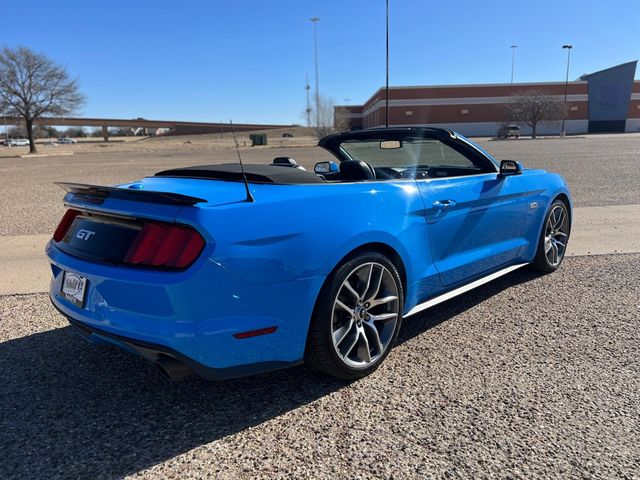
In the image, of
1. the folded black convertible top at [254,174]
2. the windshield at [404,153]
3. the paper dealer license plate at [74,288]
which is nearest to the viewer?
the paper dealer license plate at [74,288]

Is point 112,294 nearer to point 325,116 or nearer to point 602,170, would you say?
point 602,170

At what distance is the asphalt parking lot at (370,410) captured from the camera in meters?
2.22

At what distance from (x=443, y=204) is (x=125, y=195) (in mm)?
2090

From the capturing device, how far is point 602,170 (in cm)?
1548

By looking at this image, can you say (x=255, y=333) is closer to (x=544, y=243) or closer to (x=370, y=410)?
(x=370, y=410)

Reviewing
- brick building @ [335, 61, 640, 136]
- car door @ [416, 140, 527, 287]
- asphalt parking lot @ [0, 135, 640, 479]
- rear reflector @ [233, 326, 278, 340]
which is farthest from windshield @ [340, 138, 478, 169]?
brick building @ [335, 61, 640, 136]

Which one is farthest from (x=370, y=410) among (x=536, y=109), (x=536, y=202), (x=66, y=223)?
(x=536, y=109)

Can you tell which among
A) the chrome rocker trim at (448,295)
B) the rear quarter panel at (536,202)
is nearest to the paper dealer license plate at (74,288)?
the chrome rocker trim at (448,295)

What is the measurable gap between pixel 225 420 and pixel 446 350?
1591mm

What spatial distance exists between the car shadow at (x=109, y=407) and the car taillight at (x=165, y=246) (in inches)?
34.9

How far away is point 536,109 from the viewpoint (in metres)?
63.5

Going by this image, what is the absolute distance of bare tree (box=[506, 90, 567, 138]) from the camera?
63.3 meters

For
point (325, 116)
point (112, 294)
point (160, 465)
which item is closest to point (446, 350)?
point (160, 465)

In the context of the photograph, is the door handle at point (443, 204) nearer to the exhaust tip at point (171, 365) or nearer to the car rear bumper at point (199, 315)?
the car rear bumper at point (199, 315)
